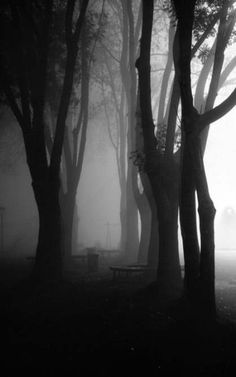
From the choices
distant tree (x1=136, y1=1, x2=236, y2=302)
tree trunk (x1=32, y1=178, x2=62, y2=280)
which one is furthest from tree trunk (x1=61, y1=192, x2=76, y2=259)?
distant tree (x1=136, y1=1, x2=236, y2=302)

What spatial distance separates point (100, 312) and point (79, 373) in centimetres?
338

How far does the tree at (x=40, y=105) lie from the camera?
42.9ft

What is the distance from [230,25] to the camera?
1077 centimetres

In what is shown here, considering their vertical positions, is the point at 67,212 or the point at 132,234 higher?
the point at 67,212

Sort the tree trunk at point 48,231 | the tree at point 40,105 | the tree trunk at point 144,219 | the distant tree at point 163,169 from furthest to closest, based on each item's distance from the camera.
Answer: the tree trunk at point 144,219
the tree trunk at point 48,231
the tree at point 40,105
the distant tree at point 163,169

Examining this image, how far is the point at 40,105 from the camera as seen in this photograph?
13.2 meters

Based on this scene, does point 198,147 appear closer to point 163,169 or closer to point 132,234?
point 163,169

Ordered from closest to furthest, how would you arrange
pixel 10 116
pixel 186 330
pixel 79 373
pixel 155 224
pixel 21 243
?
pixel 79 373, pixel 186 330, pixel 155 224, pixel 10 116, pixel 21 243

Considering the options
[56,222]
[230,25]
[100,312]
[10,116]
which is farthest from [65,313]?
[10,116]

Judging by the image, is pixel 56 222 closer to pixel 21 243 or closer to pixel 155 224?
pixel 155 224

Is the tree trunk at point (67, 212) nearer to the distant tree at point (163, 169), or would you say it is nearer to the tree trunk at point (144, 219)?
the tree trunk at point (144, 219)

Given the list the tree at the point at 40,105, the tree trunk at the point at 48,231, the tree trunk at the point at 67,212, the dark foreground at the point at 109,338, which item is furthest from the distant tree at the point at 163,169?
the tree trunk at the point at 67,212

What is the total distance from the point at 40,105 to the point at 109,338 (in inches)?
297

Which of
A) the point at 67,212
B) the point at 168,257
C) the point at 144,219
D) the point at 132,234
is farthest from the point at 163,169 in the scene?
the point at 132,234
